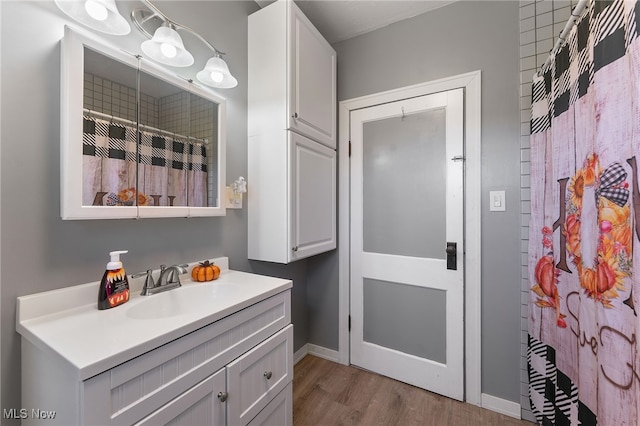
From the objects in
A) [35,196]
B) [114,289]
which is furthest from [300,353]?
[35,196]

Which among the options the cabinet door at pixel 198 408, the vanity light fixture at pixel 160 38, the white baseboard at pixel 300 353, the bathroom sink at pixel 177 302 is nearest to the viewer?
the cabinet door at pixel 198 408

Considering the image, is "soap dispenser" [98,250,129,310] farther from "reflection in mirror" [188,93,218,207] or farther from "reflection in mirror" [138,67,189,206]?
"reflection in mirror" [188,93,218,207]

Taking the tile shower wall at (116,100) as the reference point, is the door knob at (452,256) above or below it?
below

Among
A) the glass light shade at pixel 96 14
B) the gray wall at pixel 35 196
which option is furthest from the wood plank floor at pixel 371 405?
the glass light shade at pixel 96 14

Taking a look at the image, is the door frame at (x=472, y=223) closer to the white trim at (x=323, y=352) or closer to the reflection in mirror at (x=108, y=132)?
the white trim at (x=323, y=352)

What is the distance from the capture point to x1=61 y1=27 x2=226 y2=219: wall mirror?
2.92 ft

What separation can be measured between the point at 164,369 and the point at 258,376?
1.35ft

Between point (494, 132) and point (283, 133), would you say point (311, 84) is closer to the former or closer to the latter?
point (283, 133)

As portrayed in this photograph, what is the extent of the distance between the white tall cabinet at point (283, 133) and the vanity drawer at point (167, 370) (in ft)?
1.84

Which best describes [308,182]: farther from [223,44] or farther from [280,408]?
Answer: [280,408]

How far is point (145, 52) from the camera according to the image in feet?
3.64

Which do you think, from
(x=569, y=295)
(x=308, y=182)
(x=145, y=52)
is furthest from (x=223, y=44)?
(x=569, y=295)

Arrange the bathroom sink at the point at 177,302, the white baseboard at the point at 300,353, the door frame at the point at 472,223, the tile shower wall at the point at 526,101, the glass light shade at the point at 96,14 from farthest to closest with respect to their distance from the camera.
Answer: the white baseboard at the point at 300,353 → the door frame at the point at 472,223 → the tile shower wall at the point at 526,101 → the bathroom sink at the point at 177,302 → the glass light shade at the point at 96,14

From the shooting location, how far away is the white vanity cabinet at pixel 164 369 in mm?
627
